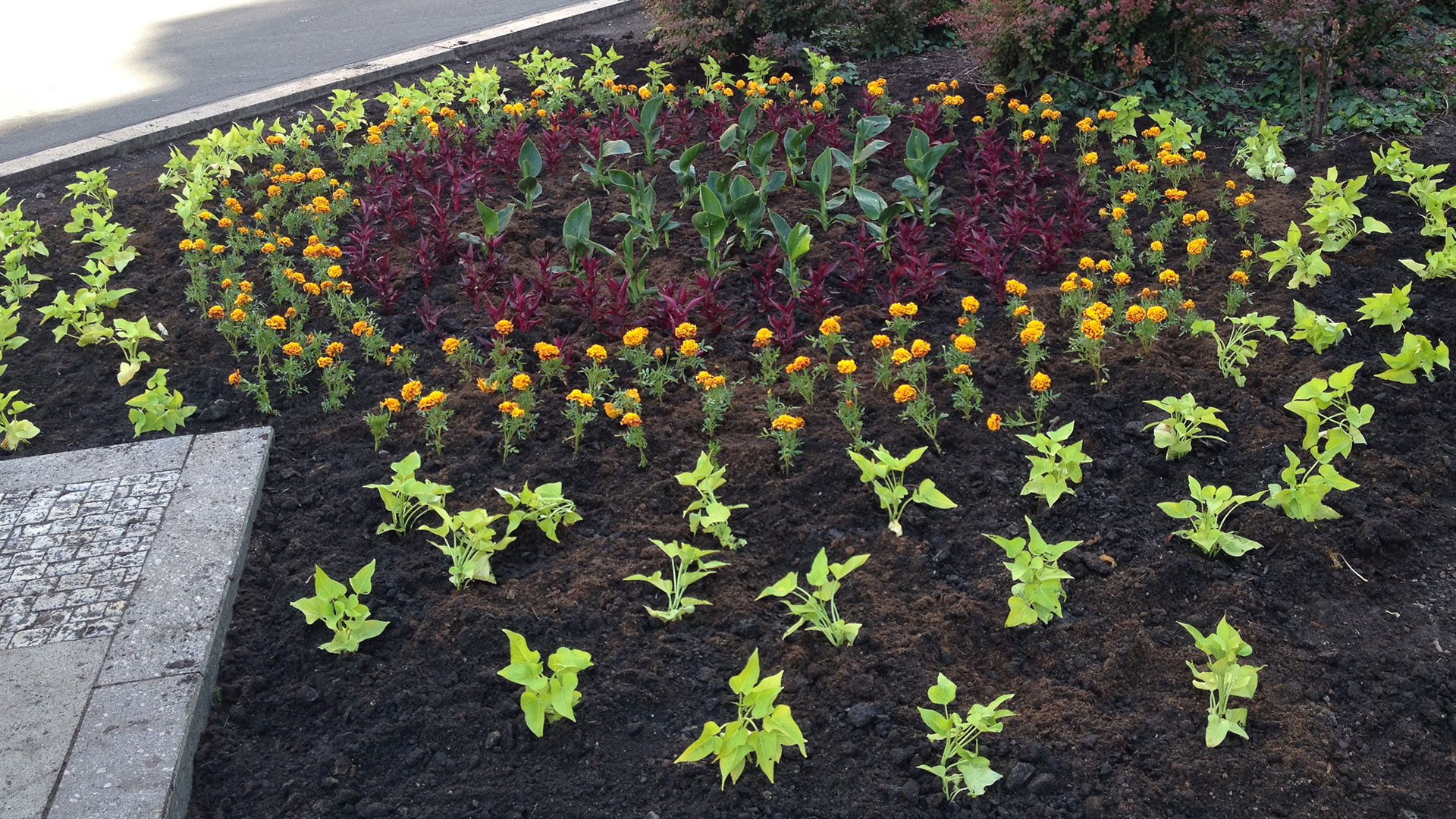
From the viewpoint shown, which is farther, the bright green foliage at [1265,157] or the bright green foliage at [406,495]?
the bright green foliage at [1265,157]

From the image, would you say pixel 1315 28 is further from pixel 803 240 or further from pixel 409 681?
pixel 409 681

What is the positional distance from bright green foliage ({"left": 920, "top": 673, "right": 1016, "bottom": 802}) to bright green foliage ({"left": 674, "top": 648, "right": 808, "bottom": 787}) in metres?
0.32

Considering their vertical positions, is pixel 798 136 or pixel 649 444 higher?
pixel 798 136

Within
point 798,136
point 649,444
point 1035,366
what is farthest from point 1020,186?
point 649,444

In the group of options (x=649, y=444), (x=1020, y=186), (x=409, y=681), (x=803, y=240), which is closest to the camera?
(x=409, y=681)

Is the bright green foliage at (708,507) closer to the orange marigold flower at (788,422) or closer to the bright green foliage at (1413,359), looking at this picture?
the orange marigold flower at (788,422)

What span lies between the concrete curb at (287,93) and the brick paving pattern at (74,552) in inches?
150

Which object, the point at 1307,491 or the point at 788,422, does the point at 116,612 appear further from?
the point at 1307,491

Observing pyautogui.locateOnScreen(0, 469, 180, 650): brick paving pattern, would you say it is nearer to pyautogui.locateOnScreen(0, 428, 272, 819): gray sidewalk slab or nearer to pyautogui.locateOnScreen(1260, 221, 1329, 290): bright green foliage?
pyautogui.locateOnScreen(0, 428, 272, 819): gray sidewalk slab

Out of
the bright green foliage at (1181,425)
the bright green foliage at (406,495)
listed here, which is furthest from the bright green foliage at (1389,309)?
the bright green foliage at (406,495)

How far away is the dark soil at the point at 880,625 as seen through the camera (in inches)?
108

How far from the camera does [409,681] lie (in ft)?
10.2

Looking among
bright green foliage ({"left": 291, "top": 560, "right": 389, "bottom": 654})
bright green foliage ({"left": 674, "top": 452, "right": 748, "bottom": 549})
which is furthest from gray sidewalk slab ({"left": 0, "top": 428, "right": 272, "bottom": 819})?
bright green foliage ({"left": 674, "top": 452, "right": 748, "bottom": 549})

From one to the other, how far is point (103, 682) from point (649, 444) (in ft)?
5.86
